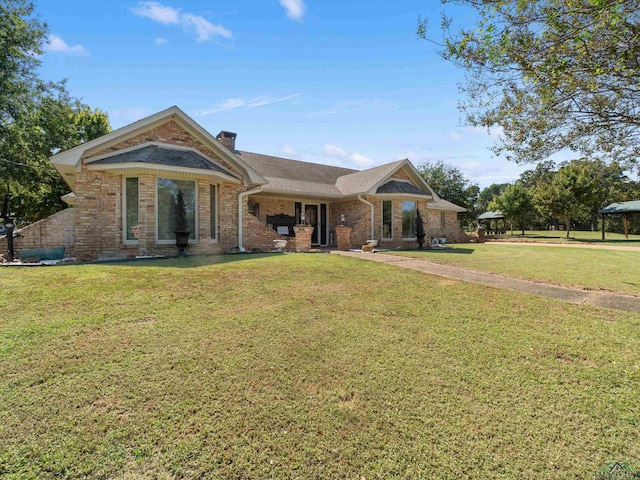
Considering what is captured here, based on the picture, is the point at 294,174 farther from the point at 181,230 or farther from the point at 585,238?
the point at 585,238

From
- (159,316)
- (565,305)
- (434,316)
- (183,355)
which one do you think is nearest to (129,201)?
(159,316)

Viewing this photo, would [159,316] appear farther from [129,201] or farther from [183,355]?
[129,201]

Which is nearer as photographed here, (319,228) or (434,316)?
(434,316)

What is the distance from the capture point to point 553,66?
17.0 feet

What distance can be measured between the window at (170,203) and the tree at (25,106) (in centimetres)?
1012

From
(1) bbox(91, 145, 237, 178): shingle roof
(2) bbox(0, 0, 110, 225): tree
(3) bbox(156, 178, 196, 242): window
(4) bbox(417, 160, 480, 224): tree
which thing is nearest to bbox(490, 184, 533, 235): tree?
(4) bbox(417, 160, 480, 224): tree

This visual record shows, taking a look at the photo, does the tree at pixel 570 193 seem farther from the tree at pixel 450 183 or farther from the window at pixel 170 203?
the window at pixel 170 203

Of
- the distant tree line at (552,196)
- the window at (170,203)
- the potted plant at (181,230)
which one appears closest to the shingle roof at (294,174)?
the window at (170,203)

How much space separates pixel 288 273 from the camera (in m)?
7.35

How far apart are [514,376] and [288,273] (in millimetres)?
4994

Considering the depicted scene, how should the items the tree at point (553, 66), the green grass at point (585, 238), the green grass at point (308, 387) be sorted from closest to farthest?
1. the green grass at point (308, 387)
2. the tree at point (553, 66)
3. the green grass at point (585, 238)

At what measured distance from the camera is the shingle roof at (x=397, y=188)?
1622cm

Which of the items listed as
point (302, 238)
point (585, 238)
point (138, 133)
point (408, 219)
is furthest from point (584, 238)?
point (138, 133)

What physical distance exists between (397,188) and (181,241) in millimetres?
11130
